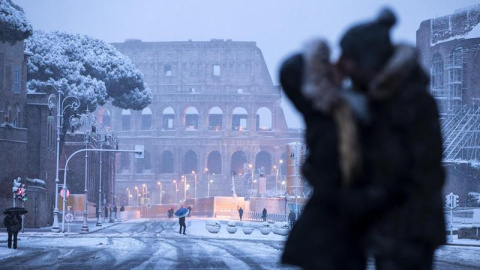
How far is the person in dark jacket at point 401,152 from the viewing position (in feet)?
11.2

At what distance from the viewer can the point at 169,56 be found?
5778 inches

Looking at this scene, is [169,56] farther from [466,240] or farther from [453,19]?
[466,240]

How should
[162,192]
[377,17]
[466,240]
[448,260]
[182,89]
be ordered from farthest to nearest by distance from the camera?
[182,89]
[162,192]
[466,240]
[448,260]
[377,17]

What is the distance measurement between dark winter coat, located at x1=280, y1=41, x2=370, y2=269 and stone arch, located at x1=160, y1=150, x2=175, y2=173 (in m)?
132

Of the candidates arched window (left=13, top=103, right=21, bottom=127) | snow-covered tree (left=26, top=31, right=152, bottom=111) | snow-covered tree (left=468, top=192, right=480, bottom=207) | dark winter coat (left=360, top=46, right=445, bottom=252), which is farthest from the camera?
snow-covered tree (left=26, top=31, right=152, bottom=111)

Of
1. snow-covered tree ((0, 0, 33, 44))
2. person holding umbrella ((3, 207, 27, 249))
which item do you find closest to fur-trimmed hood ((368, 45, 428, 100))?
person holding umbrella ((3, 207, 27, 249))

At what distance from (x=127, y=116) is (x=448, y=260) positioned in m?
121

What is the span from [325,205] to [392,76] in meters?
0.56

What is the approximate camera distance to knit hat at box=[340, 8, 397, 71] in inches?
140

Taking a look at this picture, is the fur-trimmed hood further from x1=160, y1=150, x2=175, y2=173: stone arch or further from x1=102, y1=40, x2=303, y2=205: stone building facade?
x1=160, y1=150, x2=175, y2=173: stone arch

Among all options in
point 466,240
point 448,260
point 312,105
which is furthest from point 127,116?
point 312,105

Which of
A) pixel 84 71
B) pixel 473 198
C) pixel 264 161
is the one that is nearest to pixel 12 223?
pixel 473 198

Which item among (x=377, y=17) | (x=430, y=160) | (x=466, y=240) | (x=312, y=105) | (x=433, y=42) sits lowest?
(x=466, y=240)

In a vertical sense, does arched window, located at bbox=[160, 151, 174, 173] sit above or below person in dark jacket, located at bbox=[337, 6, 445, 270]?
above
